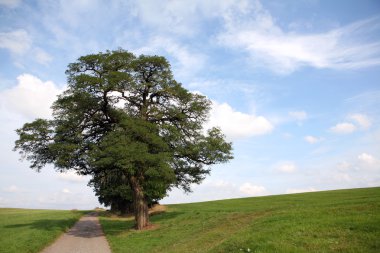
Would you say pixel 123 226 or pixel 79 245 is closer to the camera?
pixel 79 245

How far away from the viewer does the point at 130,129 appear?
31797mm

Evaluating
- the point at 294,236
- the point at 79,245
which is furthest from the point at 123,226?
the point at 294,236

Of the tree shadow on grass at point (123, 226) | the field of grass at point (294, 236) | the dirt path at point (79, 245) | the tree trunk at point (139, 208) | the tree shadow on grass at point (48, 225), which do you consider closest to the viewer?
the field of grass at point (294, 236)

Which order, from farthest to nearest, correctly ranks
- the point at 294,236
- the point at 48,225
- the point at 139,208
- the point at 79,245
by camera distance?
the point at 48,225 < the point at 139,208 < the point at 79,245 < the point at 294,236

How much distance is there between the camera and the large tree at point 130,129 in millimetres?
31531

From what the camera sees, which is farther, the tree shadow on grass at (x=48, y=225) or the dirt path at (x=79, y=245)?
the tree shadow on grass at (x=48, y=225)

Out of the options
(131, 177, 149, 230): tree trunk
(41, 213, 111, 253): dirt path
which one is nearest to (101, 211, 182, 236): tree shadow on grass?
(131, 177, 149, 230): tree trunk

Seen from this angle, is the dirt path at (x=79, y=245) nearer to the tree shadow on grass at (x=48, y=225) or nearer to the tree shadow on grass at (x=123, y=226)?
the tree shadow on grass at (x=123, y=226)

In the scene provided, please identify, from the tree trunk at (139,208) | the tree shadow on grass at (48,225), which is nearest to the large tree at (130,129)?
the tree trunk at (139,208)

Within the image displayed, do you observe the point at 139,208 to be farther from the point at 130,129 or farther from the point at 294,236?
the point at 294,236

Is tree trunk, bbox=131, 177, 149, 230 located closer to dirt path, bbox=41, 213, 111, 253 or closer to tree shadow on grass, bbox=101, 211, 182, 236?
tree shadow on grass, bbox=101, 211, 182, 236

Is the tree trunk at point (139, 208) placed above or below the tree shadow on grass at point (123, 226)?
above

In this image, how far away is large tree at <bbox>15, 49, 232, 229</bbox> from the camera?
3153 centimetres

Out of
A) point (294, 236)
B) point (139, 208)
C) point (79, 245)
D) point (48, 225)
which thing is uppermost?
point (139, 208)
